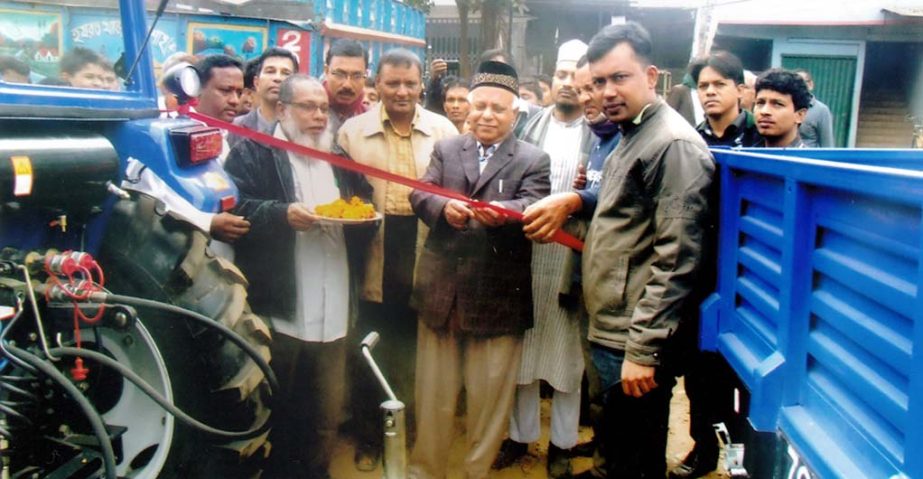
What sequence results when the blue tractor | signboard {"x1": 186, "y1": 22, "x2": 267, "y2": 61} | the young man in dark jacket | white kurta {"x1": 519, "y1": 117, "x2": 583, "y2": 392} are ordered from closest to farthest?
the blue tractor < the young man in dark jacket < white kurta {"x1": 519, "y1": 117, "x2": 583, "y2": 392} < signboard {"x1": 186, "y1": 22, "x2": 267, "y2": 61}

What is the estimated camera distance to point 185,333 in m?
2.42

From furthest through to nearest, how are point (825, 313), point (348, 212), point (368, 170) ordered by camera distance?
point (348, 212) → point (368, 170) → point (825, 313)

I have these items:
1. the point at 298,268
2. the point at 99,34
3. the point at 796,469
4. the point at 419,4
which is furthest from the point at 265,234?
the point at 419,4

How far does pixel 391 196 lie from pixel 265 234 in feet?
1.99

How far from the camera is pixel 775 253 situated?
198 cm

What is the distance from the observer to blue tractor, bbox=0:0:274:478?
202 centimetres

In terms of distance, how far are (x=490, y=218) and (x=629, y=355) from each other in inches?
34.4

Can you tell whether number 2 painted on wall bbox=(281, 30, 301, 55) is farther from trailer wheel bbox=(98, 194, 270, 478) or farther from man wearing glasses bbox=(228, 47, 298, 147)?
trailer wheel bbox=(98, 194, 270, 478)

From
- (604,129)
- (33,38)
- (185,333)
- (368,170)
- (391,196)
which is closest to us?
(33,38)

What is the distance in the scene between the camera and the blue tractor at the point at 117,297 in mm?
2016

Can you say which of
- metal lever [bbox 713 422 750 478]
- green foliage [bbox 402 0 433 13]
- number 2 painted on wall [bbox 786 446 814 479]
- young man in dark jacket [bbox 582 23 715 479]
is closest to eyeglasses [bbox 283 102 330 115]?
young man in dark jacket [bbox 582 23 715 479]

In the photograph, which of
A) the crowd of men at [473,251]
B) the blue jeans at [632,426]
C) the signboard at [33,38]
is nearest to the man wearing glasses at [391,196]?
the crowd of men at [473,251]

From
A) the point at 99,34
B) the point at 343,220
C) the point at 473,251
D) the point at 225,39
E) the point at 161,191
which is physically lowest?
the point at 473,251

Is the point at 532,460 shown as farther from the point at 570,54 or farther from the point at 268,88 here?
the point at 268,88
